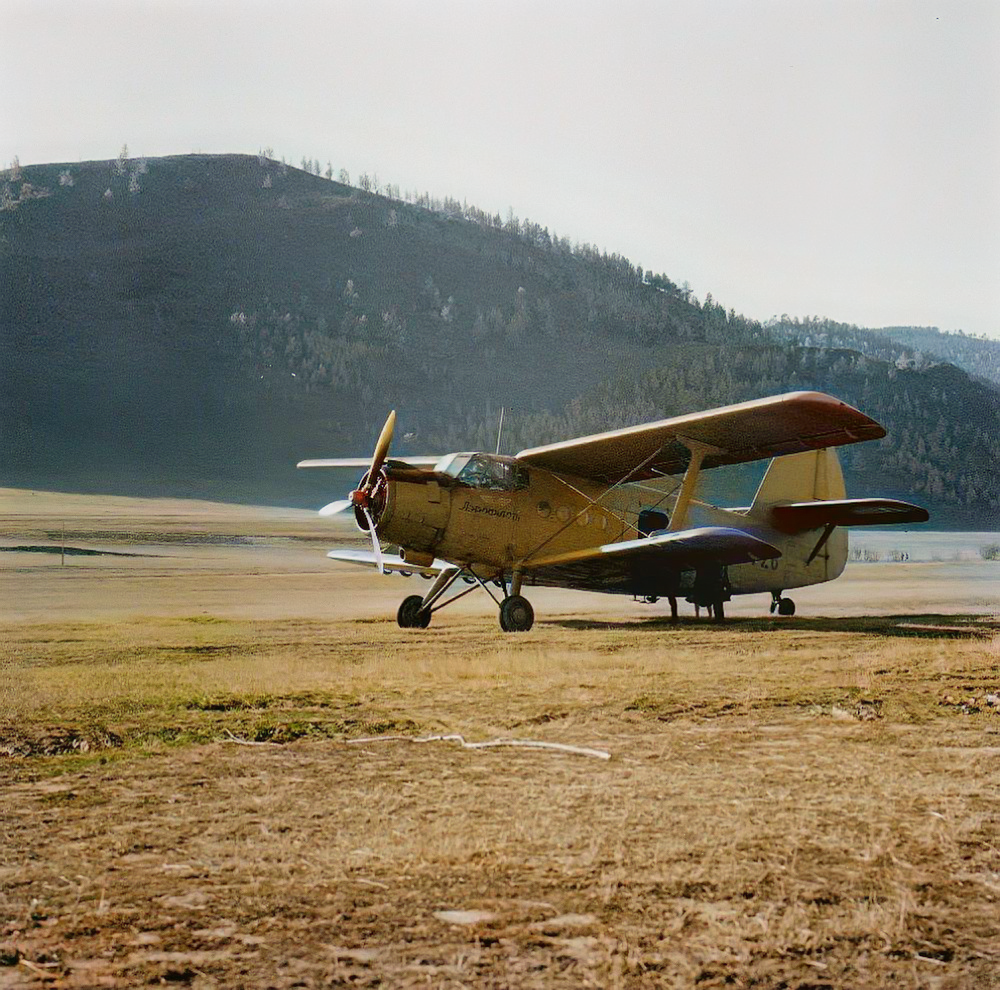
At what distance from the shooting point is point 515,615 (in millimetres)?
12547

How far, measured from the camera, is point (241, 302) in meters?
99.2

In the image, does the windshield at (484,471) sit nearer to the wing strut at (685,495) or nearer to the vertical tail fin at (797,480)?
the wing strut at (685,495)

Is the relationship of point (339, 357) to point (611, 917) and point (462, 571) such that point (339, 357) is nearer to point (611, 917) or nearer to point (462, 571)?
point (462, 571)

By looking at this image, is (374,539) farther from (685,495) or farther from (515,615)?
(685,495)

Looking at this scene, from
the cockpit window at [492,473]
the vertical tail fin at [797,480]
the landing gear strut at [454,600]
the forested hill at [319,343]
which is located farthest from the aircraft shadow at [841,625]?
the forested hill at [319,343]

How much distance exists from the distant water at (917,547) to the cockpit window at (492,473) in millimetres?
6564

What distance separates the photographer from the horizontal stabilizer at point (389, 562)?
1354 cm

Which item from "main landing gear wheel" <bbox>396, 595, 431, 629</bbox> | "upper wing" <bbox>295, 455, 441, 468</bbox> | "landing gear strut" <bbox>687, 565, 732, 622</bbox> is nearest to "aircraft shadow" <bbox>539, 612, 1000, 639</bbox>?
"landing gear strut" <bbox>687, 565, 732, 622</bbox>

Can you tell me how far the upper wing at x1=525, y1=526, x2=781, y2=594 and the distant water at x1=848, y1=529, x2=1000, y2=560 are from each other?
400cm

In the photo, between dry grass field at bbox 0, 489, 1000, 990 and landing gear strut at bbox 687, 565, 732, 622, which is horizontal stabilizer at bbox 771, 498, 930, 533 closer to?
landing gear strut at bbox 687, 565, 732, 622

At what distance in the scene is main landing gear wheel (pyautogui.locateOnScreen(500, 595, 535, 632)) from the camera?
41.0 feet

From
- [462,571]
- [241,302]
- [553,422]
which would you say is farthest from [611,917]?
[241,302]

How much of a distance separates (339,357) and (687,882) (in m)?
87.4

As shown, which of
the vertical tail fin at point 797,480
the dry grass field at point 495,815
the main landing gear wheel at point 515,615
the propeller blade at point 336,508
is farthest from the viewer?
the vertical tail fin at point 797,480
